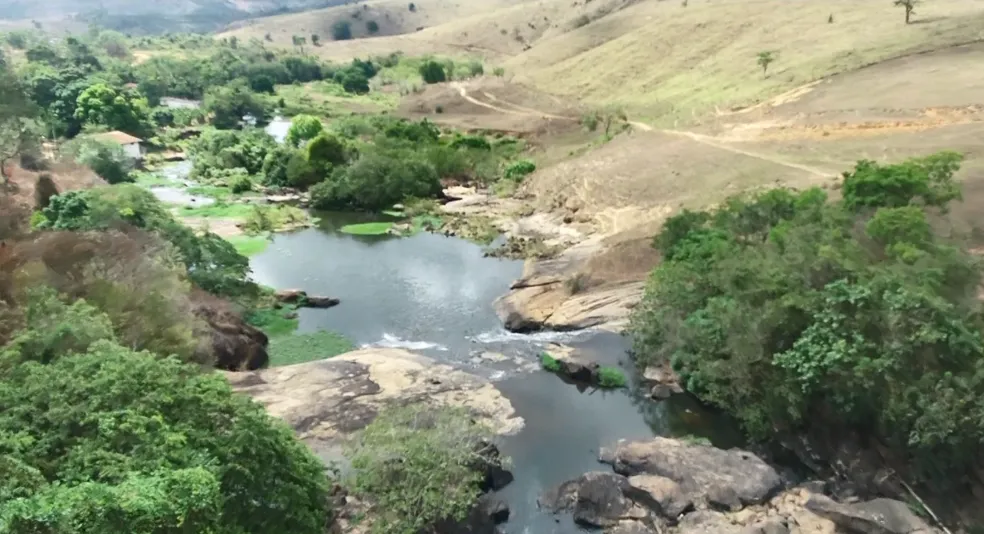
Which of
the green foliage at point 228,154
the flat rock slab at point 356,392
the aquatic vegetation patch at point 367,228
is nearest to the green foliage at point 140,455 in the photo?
the flat rock slab at point 356,392

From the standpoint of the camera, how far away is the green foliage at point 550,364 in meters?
36.9

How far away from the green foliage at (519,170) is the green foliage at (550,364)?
40.6 m

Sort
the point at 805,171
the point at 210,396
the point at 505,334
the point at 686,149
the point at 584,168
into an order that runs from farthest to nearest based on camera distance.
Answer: the point at 584,168 → the point at 686,149 → the point at 805,171 → the point at 505,334 → the point at 210,396

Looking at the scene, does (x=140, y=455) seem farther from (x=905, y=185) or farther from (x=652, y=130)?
(x=652, y=130)

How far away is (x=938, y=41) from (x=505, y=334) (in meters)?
56.5

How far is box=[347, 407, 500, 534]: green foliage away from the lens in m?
23.1

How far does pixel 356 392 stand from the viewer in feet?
107

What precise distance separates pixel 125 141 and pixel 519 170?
141 feet

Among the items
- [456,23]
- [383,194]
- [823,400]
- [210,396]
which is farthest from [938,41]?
[456,23]

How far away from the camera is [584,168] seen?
232ft

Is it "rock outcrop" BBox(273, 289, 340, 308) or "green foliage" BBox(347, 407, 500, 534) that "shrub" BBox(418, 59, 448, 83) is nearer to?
"rock outcrop" BBox(273, 289, 340, 308)

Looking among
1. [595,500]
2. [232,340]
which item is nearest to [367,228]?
[232,340]

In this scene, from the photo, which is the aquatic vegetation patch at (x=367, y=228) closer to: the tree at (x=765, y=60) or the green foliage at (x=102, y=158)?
the green foliage at (x=102, y=158)

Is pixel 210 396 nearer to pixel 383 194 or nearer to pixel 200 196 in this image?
pixel 383 194
